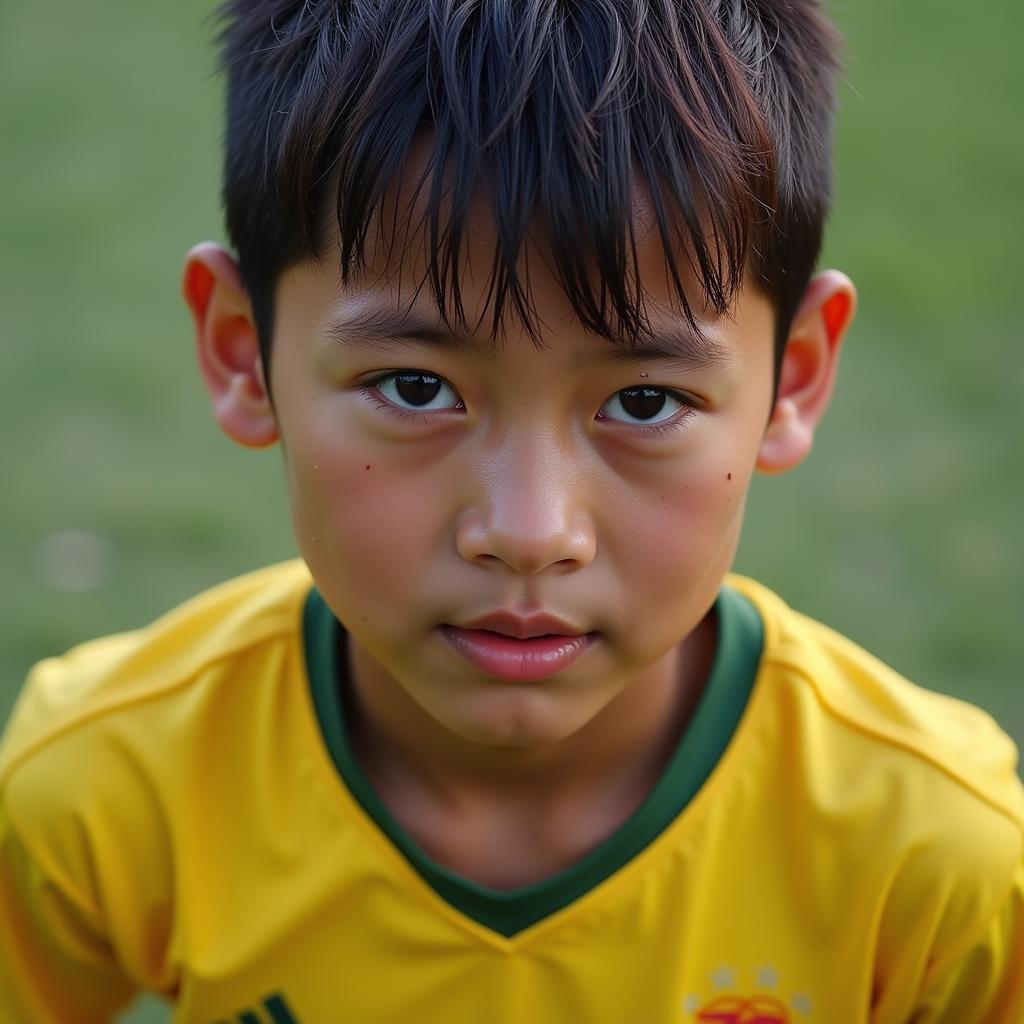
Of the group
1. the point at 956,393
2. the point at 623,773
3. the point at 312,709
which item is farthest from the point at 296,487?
the point at 956,393

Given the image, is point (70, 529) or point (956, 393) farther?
point (956, 393)

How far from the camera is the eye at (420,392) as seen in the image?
55.5 inches

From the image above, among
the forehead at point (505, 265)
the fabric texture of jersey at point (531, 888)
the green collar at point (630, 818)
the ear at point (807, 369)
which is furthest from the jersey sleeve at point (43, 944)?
the ear at point (807, 369)

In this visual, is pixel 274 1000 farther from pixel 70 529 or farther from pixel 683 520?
pixel 70 529

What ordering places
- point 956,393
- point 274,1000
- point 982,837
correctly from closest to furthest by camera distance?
1. point 982,837
2. point 274,1000
3. point 956,393

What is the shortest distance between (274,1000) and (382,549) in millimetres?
619

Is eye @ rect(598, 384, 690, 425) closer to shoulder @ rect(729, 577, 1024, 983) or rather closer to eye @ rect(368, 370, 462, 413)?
eye @ rect(368, 370, 462, 413)

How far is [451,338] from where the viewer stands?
4.47 ft

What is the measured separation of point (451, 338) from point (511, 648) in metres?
0.31

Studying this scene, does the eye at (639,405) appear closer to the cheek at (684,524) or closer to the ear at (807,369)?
the cheek at (684,524)

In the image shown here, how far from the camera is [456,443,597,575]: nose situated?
4.41 feet

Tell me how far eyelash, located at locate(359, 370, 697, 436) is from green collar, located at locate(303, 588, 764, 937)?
1.36ft

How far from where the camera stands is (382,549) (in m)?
1.44

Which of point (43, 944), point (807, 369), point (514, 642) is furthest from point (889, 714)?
point (43, 944)
